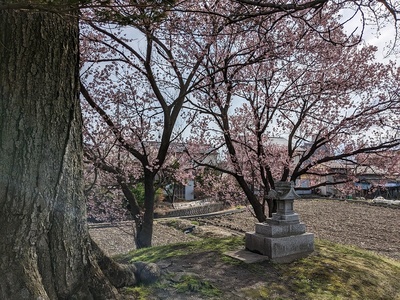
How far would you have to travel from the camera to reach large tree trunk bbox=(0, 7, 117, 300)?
1864 millimetres

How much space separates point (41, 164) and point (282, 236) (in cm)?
332

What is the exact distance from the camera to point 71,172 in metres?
2.17

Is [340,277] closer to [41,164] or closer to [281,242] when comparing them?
[281,242]

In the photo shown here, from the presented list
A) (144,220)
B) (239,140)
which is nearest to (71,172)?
(144,220)

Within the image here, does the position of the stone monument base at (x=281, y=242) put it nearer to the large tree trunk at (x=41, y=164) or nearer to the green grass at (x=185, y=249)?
the green grass at (x=185, y=249)

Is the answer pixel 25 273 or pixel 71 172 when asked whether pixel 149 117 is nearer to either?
pixel 71 172

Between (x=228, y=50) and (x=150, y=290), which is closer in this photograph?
(x=150, y=290)

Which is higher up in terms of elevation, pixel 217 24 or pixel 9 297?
pixel 217 24

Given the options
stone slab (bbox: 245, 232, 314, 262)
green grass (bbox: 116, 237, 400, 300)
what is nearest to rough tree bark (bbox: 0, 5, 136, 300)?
green grass (bbox: 116, 237, 400, 300)

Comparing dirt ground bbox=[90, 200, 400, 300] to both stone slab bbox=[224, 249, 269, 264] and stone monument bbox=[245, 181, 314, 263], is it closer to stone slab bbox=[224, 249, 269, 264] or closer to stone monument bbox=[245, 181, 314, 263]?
stone slab bbox=[224, 249, 269, 264]

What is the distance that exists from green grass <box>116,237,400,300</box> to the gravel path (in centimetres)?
507

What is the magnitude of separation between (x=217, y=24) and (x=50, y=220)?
13.3 feet

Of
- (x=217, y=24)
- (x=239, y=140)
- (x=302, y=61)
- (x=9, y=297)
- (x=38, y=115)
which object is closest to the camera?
(x=9, y=297)

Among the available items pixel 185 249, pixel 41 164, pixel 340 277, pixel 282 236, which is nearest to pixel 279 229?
pixel 282 236
